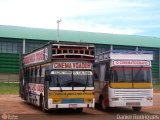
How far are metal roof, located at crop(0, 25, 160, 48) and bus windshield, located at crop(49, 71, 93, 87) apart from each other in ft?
163

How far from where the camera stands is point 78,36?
75062 mm

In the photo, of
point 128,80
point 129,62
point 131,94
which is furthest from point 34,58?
point 131,94

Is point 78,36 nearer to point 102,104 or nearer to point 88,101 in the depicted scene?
point 102,104

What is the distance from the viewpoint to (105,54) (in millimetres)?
21359

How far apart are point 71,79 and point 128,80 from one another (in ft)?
9.98

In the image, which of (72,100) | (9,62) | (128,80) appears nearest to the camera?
(72,100)

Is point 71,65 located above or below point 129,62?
below

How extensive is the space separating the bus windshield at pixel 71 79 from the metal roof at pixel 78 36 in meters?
49.7

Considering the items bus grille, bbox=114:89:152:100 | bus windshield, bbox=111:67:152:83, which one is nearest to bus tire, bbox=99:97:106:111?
bus grille, bbox=114:89:152:100

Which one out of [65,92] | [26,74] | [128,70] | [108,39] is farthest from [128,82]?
[108,39]

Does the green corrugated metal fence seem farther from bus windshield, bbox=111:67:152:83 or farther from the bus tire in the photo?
bus windshield, bbox=111:67:152:83

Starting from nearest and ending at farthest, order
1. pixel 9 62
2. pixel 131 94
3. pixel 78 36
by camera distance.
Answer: pixel 131 94
pixel 9 62
pixel 78 36

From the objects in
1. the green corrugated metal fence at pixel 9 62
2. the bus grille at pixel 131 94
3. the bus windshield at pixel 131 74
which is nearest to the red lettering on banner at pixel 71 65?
the bus windshield at pixel 131 74

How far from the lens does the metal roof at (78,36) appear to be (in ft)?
228
